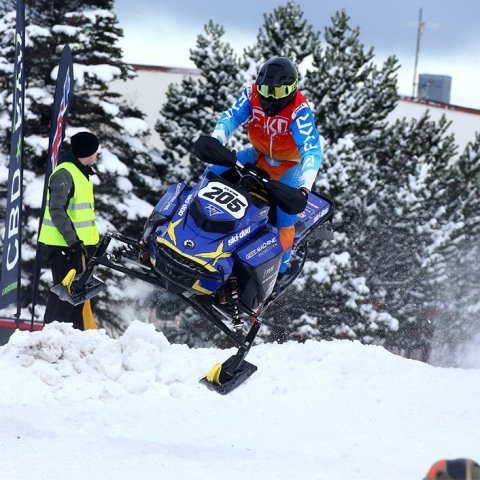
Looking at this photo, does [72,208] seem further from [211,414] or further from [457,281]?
[457,281]

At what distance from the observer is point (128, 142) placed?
23.8m

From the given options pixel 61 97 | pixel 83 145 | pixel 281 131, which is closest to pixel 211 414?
pixel 281 131

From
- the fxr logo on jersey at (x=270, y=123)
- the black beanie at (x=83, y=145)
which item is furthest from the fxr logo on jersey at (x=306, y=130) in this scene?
the black beanie at (x=83, y=145)

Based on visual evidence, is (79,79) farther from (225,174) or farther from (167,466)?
(167,466)

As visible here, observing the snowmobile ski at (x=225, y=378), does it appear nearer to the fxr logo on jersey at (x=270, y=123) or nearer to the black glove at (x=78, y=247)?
the fxr logo on jersey at (x=270, y=123)

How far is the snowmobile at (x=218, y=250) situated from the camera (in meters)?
5.34

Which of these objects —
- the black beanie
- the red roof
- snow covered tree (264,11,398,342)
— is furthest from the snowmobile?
the red roof

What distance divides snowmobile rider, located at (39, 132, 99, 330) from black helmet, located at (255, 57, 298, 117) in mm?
2001

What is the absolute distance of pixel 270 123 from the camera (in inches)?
245

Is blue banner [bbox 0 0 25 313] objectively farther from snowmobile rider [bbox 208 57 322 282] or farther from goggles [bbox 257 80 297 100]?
goggles [bbox 257 80 297 100]

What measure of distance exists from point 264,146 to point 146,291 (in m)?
18.4

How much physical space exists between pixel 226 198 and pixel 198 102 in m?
21.4

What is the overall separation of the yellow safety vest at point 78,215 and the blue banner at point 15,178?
2.36 meters

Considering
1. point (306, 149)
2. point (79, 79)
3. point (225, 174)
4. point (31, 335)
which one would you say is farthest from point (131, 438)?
point (79, 79)
